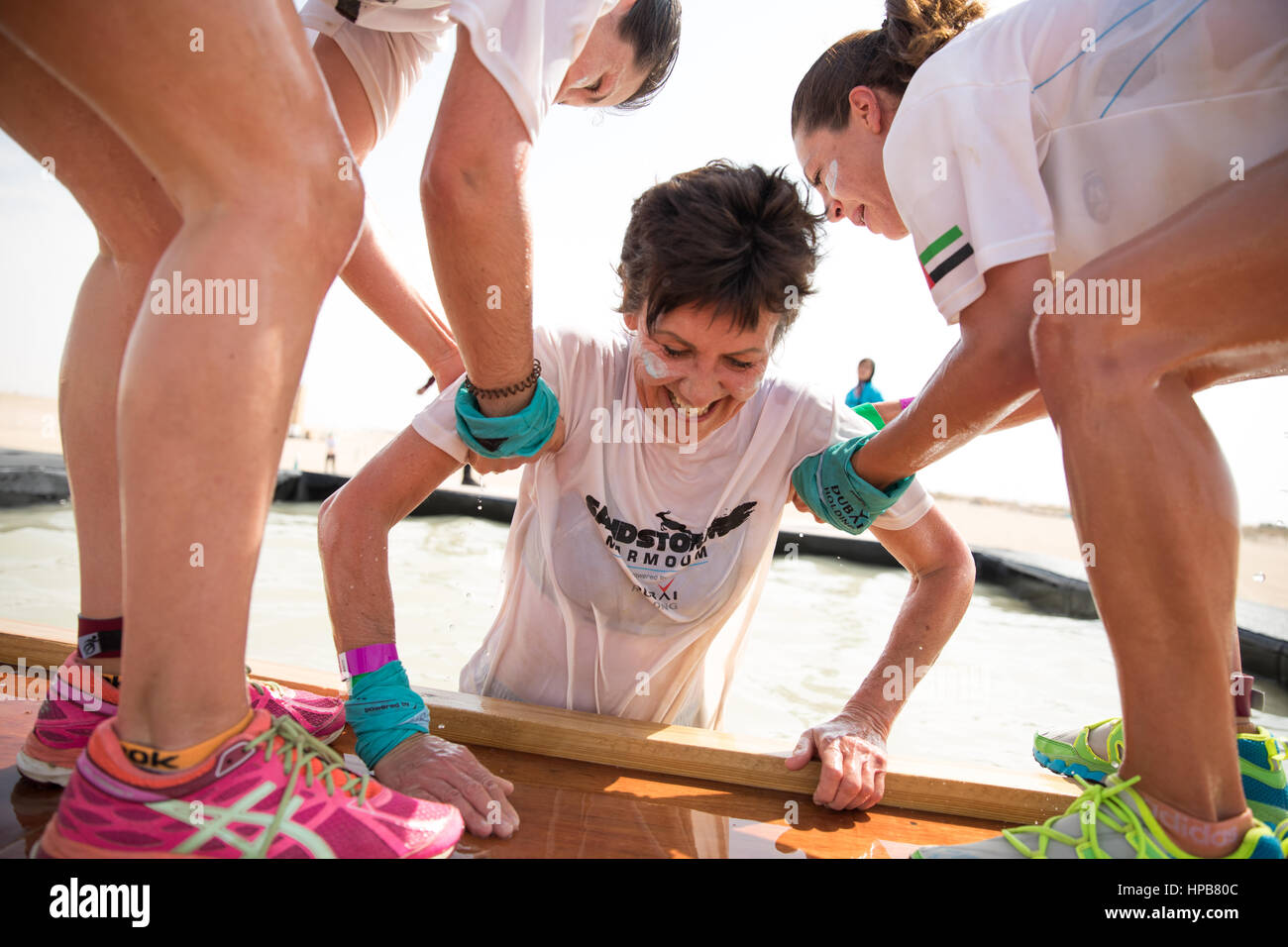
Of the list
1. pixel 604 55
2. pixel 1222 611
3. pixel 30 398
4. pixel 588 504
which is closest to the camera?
pixel 1222 611

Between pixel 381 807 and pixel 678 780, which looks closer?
pixel 381 807

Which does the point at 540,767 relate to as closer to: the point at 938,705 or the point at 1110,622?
the point at 1110,622

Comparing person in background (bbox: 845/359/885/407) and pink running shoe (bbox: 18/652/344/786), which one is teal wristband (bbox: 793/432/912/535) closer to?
pink running shoe (bbox: 18/652/344/786)

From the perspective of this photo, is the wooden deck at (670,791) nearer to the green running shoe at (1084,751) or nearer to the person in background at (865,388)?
the green running shoe at (1084,751)

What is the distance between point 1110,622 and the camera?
2.90 feet

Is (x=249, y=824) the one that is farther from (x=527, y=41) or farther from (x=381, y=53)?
(x=381, y=53)

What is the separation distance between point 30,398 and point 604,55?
145 ft

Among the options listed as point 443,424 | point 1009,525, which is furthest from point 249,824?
point 1009,525

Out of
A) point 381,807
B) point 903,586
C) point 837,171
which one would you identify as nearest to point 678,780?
point 381,807

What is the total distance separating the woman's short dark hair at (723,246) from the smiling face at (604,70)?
0.20 m

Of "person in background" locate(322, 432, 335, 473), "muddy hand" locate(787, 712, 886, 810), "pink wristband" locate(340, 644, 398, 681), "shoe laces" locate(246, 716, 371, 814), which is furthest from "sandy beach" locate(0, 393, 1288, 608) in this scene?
"shoe laces" locate(246, 716, 371, 814)

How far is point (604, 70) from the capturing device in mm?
1528

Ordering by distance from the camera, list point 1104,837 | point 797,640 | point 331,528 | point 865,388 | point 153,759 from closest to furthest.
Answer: point 153,759
point 1104,837
point 331,528
point 797,640
point 865,388

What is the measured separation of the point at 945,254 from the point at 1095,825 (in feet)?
2.51
